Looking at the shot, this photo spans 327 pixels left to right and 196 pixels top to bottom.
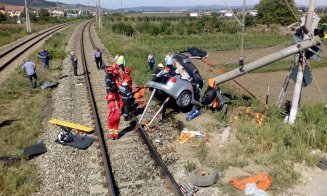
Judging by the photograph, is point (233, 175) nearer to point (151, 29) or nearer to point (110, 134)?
point (110, 134)

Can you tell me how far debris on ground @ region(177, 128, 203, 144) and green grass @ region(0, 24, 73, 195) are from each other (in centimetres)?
360

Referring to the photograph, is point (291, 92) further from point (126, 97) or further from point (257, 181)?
point (257, 181)

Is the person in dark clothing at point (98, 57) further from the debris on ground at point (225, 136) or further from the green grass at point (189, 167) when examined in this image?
the green grass at point (189, 167)

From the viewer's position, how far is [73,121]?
11.2 meters

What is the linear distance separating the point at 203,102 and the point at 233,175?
13.5 feet

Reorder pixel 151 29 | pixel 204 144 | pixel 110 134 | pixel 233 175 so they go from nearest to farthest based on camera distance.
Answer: pixel 233 175
pixel 204 144
pixel 110 134
pixel 151 29

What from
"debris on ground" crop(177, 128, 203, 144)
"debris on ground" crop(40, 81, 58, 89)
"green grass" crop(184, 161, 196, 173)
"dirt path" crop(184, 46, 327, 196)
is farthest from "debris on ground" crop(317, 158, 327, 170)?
"debris on ground" crop(40, 81, 58, 89)

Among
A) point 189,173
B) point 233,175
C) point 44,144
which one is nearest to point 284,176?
point 233,175

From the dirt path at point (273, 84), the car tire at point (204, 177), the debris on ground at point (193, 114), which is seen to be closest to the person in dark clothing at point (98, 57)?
the dirt path at point (273, 84)

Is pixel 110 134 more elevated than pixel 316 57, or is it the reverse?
pixel 316 57

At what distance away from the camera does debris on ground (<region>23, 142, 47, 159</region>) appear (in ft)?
28.3

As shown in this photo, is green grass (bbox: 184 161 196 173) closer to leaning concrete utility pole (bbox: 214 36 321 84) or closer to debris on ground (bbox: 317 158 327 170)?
debris on ground (bbox: 317 158 327 170)

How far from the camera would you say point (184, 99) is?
36.3 ft

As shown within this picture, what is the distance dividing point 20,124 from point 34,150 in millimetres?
2553
